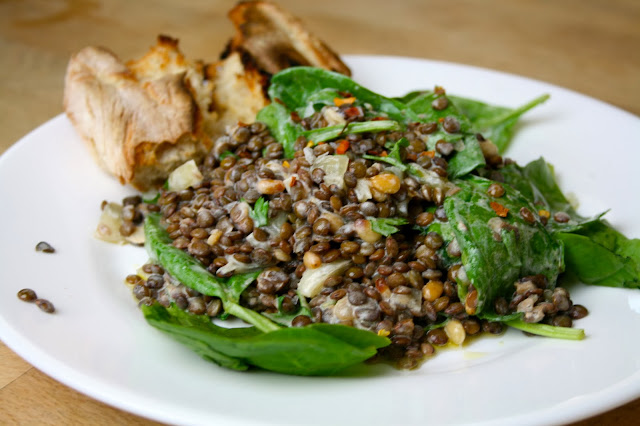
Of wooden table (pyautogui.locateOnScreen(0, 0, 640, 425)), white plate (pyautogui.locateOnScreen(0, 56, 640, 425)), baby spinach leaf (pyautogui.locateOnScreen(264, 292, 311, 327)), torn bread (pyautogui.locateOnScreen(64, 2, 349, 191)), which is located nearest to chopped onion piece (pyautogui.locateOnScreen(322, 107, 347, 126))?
torn bread (pyautogui.locateOnScreen(64, 2, 349, 191))

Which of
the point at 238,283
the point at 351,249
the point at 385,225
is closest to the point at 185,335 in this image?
the point at 238,283

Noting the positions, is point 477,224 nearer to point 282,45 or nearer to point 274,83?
point 274,83

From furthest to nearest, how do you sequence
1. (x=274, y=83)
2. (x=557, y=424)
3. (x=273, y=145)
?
1. (x=274, y=83)
2. (x=273, y=145)
3. (x=557, y=424)

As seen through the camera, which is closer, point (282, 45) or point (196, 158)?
point (196, 158)

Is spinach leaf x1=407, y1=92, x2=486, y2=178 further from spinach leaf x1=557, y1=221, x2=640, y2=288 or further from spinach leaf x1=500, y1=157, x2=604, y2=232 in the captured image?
spinach leaf x1=557, y1=221, x2=640, y2=288

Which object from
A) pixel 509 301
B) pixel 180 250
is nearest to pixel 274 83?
pixel 180 250

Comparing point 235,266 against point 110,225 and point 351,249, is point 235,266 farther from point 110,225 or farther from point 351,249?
point 110,225

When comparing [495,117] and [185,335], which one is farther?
[495,117]
